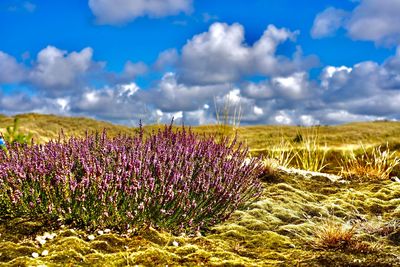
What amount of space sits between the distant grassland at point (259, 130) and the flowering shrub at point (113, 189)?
4693 mm

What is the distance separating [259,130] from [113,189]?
2245 centimetres

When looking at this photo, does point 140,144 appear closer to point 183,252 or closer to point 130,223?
point 130,223

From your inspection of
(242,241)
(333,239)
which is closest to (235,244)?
(242,241)

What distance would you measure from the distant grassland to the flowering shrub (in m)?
4.69

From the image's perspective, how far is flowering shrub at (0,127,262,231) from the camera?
3.92 m

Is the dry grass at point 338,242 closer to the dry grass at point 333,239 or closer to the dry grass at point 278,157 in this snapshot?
the dry grass at point 333,239

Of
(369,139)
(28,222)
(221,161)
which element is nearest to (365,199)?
(221,161)

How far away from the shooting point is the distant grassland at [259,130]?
14.3 meters

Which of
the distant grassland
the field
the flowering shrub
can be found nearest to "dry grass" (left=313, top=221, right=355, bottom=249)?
the field

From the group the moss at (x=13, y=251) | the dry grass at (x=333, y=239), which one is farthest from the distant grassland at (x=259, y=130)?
the moss at (x=13, y=251)

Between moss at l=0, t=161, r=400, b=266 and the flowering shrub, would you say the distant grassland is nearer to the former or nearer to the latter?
moss at l=0, t=161, r=400, b=266

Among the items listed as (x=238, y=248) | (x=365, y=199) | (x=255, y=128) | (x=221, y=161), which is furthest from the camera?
(x=255, y=128)

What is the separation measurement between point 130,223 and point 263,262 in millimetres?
1118

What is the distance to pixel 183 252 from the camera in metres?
3.64
